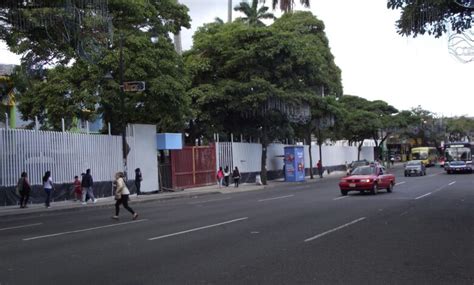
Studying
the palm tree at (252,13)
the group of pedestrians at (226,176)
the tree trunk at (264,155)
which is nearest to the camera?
the group of pedestrians at (226,176)

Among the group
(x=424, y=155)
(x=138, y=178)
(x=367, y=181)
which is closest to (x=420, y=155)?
(x=424, y=155)

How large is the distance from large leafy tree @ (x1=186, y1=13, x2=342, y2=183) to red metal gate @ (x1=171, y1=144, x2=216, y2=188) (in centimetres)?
255

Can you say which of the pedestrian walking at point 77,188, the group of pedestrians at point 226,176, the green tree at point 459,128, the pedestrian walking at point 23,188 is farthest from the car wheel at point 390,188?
the green tree at point 459,128

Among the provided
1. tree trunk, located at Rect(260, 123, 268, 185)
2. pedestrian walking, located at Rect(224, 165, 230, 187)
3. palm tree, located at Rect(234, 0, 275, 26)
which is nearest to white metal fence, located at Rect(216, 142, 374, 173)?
pedestrian walking, located at Rect(224, 165, 230, 187)

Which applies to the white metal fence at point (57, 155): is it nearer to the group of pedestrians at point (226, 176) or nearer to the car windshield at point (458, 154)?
the group of pedestrians at point (226, 176)

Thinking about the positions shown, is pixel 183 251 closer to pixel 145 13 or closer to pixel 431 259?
pixel 431 259

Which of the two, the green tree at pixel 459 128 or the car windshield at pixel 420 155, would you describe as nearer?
the car windshield at pixel 420 155

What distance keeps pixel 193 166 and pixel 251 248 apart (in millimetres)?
28359

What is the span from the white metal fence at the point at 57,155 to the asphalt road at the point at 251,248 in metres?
7.46

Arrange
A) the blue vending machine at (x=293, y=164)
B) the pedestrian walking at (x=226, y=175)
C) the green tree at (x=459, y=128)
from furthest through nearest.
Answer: the green tree at (x=459, y=128)
the blue vending machine at (x=293, y=164)
the pedestrian walking at (x=226, y=175)

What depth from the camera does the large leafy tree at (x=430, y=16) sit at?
14.1 meters

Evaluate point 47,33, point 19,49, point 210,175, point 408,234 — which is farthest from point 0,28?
point 210,175

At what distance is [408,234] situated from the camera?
493 inches

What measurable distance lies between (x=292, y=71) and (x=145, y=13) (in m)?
15.5
